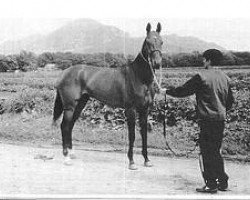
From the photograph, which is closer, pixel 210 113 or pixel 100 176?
pixel 210 113

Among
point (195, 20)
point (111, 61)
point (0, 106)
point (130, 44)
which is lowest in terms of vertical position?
point (0, 106)

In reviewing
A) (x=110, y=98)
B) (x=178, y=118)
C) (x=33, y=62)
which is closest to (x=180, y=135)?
(x=178, y=118)

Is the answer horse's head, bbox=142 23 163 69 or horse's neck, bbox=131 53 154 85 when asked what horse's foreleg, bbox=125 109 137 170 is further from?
horse's head, bbox=142 23 163 69

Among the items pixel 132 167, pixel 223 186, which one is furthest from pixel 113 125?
pixel 223 186

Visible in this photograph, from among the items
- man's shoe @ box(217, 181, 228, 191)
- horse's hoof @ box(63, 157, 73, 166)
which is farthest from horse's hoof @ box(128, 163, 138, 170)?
man's shoe @ box(217, 181, 228, 191)

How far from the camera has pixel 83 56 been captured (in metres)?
15.3

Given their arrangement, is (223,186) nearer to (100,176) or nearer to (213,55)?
(213,55)

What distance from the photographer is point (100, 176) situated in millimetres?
7059

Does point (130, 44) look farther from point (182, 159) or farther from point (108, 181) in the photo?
point (108, 181)

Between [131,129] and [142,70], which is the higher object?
[142,70]

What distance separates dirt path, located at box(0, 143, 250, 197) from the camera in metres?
6.08

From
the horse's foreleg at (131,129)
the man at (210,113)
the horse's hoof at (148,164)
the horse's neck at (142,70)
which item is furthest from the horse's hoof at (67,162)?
the man at (210,113)

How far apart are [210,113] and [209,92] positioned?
0.29 meters

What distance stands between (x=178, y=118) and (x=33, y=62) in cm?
1135
